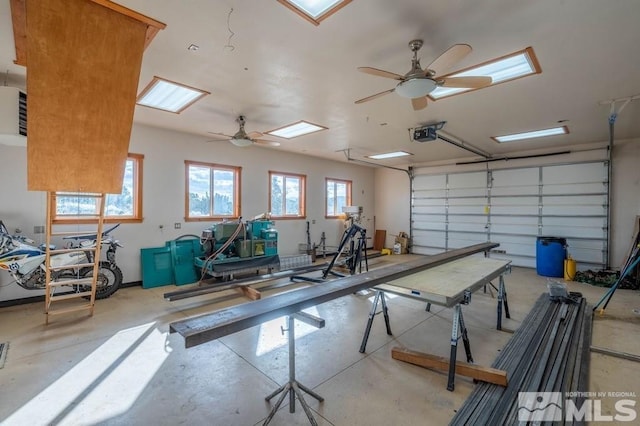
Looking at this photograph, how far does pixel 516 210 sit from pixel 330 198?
5.34 meters

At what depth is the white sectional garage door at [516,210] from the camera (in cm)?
665

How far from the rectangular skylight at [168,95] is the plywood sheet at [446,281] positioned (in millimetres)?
3617

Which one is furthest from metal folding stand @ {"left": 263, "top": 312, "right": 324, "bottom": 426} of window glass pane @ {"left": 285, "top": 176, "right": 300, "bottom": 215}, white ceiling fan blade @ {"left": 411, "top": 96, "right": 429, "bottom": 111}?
window glass pane @ {"left": 285, "top": 176, "right": 300, "bottom": 215}

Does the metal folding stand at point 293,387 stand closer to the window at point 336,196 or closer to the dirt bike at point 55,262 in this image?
the dirt bike at point 55,262

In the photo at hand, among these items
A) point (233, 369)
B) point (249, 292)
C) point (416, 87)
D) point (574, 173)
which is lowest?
point (233, 369)

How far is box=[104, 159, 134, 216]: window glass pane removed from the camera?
5.22 metres

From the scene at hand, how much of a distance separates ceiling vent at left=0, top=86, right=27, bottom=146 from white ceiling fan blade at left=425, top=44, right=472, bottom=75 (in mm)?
4835

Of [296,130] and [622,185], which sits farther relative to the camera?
[622,185]

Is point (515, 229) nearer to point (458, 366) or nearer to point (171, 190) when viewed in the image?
point (458, 366)

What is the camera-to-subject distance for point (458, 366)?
8.25 feet

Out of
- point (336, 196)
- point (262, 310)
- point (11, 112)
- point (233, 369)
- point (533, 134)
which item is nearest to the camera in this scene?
point (262, 310)

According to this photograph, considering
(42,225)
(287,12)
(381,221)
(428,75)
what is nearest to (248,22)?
(287,12)

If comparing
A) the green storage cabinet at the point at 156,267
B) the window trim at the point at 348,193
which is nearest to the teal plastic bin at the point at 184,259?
the green storage cabinet at the point at 156,267

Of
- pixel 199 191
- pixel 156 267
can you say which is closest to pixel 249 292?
pixel 156 267
